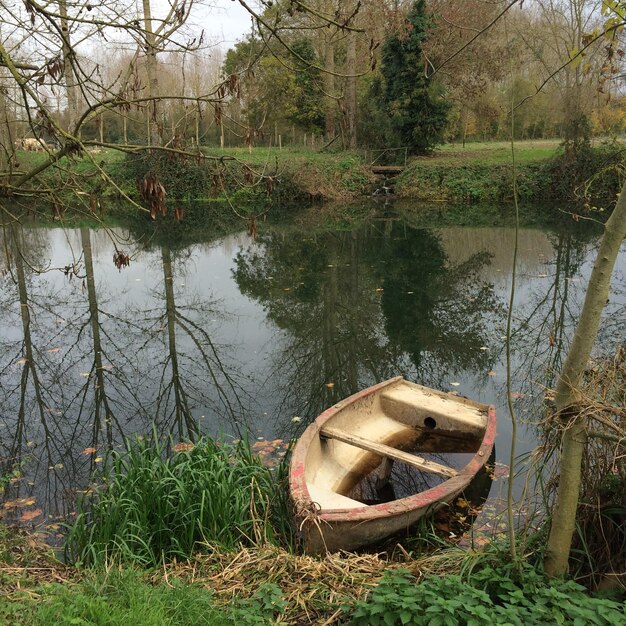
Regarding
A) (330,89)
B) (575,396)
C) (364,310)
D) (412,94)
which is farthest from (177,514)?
(330,89)

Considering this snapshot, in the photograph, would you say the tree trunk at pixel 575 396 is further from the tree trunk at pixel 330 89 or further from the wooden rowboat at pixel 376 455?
the tree trunk at pixel 330 89

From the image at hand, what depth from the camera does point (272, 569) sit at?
3.48 meters

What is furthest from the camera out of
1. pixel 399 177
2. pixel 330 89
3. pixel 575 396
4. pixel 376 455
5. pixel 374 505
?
pixel 330 89

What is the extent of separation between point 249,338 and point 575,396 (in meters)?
6.79

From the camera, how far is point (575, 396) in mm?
2715

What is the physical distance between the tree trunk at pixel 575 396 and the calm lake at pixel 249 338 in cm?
108

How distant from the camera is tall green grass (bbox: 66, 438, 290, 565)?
3.94 meters

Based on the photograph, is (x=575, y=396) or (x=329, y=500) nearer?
(x=575, y=396)

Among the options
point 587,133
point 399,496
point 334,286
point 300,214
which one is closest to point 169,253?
point 334,286

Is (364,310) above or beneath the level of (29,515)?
above

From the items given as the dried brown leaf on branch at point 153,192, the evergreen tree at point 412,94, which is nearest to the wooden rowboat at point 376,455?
the dried brown leaf on branch at point 153,192

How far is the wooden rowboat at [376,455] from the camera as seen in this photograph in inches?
152

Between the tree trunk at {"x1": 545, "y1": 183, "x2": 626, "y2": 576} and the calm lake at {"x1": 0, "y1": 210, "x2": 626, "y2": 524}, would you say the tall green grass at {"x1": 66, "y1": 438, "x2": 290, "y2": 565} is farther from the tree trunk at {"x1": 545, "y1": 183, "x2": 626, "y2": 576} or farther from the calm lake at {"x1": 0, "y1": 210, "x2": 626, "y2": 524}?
the tree trunk at {"x1": 545, "y1": 183, "x2": 626, "y2": 576}

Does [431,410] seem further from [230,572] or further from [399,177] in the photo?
[399,177]
